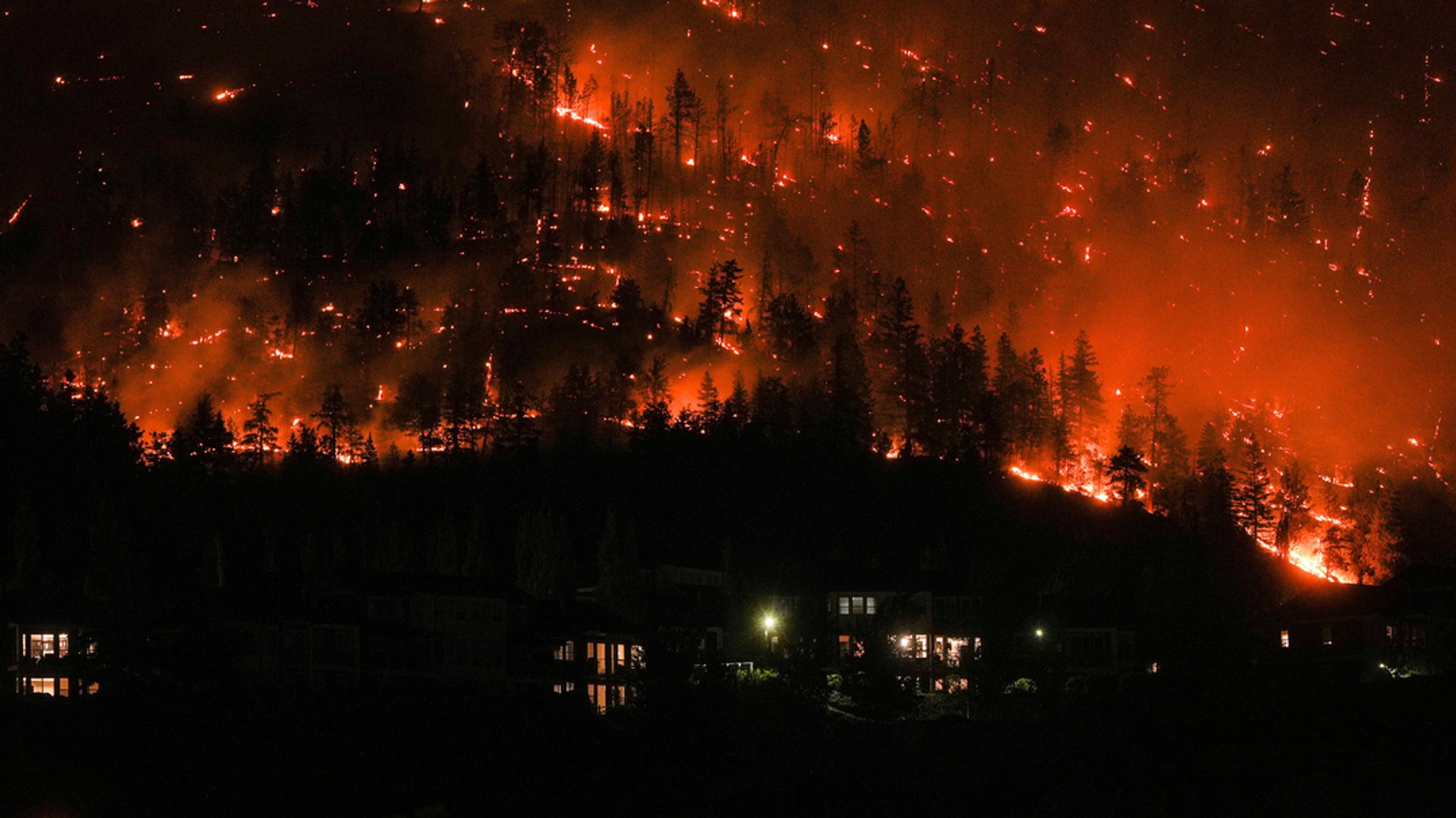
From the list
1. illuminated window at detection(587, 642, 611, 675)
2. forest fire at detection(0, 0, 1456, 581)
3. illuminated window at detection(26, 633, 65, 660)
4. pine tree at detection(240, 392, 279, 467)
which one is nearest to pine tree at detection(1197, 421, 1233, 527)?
forest fire at detection(0, 0, 1456, 581)

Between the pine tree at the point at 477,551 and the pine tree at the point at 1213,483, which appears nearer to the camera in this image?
the pine tree at the point at 477,551

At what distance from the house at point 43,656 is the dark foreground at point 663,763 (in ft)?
23.7

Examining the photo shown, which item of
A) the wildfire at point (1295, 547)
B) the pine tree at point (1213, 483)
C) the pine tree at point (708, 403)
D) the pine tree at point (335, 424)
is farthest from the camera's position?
the pine tree at point (335, 424)

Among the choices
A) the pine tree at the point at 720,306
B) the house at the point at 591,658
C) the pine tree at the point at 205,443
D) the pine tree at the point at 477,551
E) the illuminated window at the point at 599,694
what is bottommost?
the illuminated window at the point at 599,694

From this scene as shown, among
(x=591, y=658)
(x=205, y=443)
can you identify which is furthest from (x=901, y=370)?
(x=591, y=658)

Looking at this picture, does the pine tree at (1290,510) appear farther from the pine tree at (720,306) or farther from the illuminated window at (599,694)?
the illuminated window at (599,694)

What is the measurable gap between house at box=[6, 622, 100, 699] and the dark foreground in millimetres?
7218

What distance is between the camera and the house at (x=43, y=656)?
6931 centimetres

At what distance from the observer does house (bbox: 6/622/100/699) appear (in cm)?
6931

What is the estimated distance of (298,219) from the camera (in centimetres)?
18538

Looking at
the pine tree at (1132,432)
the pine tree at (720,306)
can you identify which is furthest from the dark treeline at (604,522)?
the pine tree at (720,306)

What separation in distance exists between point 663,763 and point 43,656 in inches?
1230

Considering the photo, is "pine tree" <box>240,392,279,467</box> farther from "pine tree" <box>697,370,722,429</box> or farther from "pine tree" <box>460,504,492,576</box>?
"pine tree" <box>460,504,492,576</box>

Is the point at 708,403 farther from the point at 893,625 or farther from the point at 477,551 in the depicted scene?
the point at 893,625
